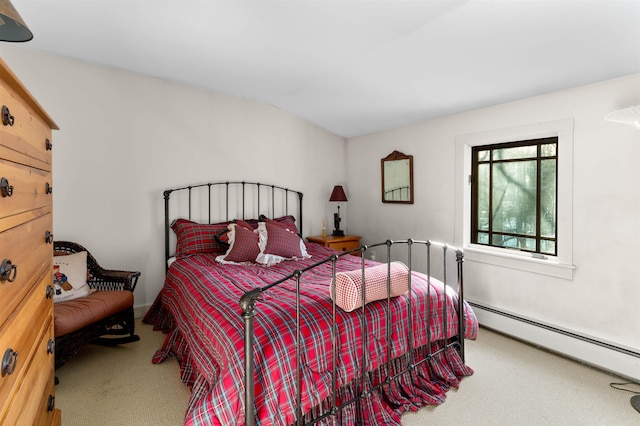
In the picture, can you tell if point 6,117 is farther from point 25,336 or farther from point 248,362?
point 248,362

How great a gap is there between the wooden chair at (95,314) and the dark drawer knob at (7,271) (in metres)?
1.62

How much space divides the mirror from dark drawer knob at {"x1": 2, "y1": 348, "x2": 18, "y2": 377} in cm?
356

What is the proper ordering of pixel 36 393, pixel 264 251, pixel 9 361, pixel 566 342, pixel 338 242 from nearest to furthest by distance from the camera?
pixel 9 361, pixel 36 393, pixel 566 342, pixel 264 251, pixel 338 242

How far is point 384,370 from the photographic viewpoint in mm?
2004

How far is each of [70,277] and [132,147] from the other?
4.37 feet

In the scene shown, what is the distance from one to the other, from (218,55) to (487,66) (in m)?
2.09

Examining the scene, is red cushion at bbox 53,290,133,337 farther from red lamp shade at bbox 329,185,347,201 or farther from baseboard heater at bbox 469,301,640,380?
baseboard heater at bbox 469,301,640,380

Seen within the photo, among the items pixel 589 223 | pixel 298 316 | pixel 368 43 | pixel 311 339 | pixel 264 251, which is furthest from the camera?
pixel 264 251

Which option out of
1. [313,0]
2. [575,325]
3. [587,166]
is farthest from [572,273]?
[313,0]

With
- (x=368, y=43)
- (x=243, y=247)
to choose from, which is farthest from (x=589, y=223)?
(x=243, y=247)

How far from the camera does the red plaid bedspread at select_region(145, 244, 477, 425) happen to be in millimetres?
1484

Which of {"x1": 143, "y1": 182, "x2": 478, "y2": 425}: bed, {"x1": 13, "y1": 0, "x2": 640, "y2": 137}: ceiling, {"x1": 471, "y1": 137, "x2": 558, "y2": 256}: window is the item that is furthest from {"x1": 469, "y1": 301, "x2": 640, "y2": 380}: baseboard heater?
{"x1": 13, "y1": 0, "x2": 640, "y2": 137}: ceiling

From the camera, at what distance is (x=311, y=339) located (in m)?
1.66

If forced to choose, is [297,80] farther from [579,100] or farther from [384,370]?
[384,370]
